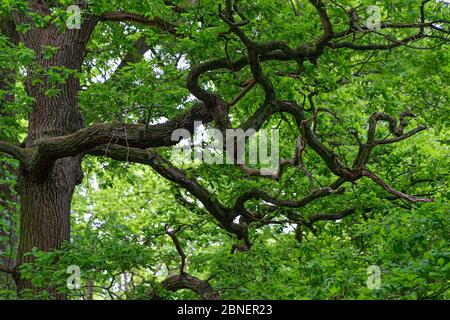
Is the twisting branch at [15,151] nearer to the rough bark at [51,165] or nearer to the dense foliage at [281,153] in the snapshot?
the rough bark at [51,165]

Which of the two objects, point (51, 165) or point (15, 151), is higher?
point (15, 151)

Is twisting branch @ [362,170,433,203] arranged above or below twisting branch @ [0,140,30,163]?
below

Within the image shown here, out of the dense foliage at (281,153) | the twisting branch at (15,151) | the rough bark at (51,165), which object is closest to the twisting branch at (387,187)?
the dense foliage at (281,153)

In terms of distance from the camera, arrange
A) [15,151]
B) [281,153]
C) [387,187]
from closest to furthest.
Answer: [387,187]
[15,151]
[281,153]

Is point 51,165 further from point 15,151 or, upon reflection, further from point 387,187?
point 387,187

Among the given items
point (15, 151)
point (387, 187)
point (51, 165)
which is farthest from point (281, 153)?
point (15, 151)

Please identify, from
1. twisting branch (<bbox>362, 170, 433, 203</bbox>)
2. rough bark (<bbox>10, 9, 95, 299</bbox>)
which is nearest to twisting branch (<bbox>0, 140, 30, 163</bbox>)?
rough bark (<bbox>10, 9, 95, 299</bbox>)

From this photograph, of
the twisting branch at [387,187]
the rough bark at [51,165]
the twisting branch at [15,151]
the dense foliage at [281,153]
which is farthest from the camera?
the rough bark at [51,165]

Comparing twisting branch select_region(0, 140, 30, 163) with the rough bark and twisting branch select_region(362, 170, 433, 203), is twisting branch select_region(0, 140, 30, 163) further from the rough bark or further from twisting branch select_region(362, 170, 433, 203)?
twisting branch select_region(362, 170, 433, 203)

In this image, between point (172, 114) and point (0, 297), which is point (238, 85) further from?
point (0, 297)

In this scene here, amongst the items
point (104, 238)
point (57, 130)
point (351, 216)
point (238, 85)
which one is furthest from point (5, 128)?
point (351, 216)

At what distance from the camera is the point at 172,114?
10.1 metres

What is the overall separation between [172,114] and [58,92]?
1.72 m
